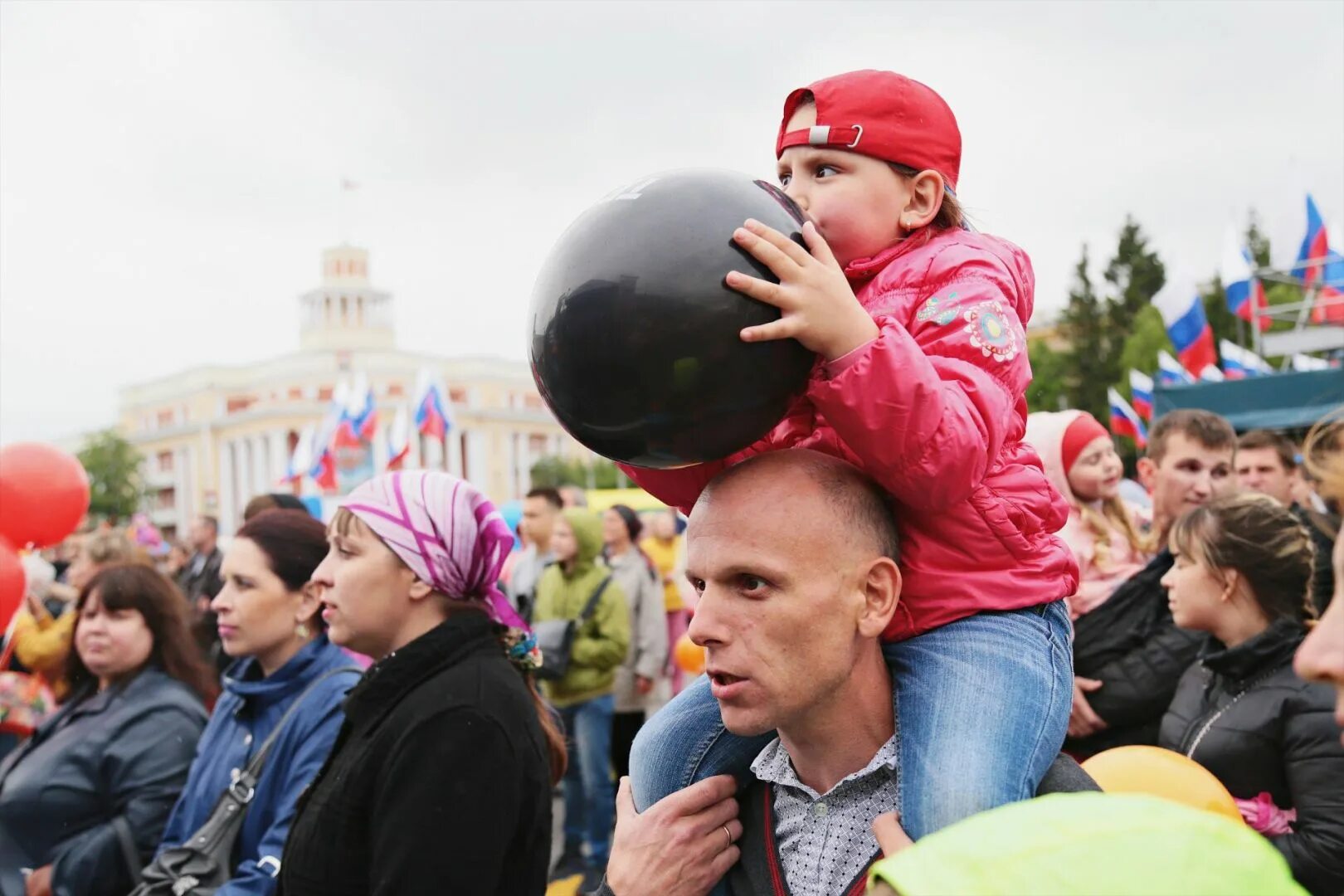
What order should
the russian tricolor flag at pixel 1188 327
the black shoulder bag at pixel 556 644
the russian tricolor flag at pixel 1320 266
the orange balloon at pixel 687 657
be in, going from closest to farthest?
the black shoulder bag at pixel 556 644 < the orange balloon at pixel 687 657 < the russian tricolor flag at pixel 1320 266 < the russian tricolor flag at pixel 1188 327

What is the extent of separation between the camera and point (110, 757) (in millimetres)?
4543

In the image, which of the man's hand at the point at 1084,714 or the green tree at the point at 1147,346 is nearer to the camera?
the man's hand at the point at 1084,714

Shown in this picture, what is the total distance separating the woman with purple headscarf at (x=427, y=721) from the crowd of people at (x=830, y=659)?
11 mm

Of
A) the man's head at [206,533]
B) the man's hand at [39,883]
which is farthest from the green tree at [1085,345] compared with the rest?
the man's hand at [39,883]

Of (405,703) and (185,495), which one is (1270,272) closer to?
(405,703)

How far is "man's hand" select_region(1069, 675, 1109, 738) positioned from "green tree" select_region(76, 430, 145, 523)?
3020 inches

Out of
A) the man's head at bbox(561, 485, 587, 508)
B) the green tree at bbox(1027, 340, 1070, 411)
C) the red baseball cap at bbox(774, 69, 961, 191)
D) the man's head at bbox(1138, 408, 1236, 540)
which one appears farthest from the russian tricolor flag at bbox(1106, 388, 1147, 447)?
the red baseball cap at bbox(774, 69, 961, 191)

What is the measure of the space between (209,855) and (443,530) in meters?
1.27

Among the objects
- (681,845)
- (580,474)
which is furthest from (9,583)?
(580,474)

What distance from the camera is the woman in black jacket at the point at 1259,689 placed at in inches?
129

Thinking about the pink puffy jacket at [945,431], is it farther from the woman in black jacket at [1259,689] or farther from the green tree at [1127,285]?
the green tree at [1127,285]

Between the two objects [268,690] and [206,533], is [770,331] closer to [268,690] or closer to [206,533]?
[268,690]

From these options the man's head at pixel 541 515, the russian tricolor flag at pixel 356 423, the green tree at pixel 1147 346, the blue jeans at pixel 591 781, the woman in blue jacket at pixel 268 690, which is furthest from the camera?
the green tree at pixel 1147 346

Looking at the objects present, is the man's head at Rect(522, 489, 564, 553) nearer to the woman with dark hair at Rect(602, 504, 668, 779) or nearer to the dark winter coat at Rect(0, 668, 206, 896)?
the woman with dark hair at Rect(602, 504, 668, 779)
